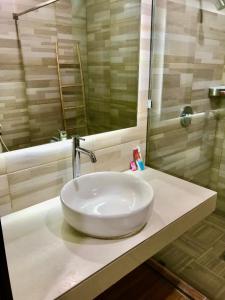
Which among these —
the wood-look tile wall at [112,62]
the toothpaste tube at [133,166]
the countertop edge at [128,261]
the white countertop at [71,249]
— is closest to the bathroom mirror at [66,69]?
the wood-look tile wall at [112,62]

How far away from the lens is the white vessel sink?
954 mm

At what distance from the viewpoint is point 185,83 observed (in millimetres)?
1912

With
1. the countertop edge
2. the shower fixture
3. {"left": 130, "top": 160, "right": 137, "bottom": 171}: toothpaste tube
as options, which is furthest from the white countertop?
the shower fixture

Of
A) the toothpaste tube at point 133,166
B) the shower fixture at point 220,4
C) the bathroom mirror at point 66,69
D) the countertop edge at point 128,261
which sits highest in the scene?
the shower fixture at point 220,4

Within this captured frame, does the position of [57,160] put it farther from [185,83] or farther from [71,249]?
[185,83]

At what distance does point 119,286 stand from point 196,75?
5.61 ft

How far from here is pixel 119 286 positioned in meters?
1.71

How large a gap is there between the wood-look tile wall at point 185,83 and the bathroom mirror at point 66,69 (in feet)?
0.72

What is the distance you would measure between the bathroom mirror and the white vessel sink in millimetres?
308

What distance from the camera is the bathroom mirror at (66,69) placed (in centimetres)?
117

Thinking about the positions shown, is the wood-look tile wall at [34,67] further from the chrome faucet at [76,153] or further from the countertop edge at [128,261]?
the countertop edge at [128,261]

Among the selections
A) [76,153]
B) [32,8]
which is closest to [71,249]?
[76,153]

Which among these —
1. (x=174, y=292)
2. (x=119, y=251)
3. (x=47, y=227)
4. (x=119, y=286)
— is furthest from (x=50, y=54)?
(x=174, y=292)

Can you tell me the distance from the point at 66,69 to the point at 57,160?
0.51 m
